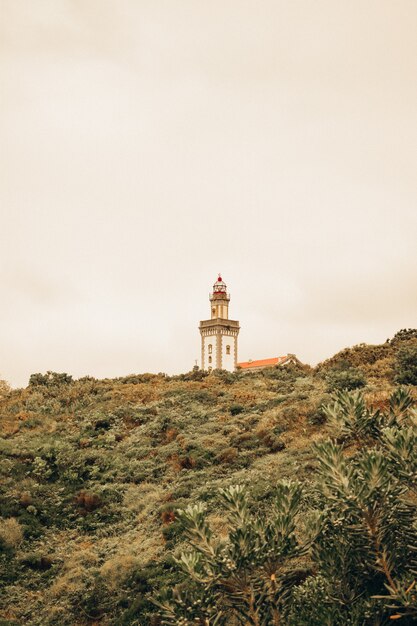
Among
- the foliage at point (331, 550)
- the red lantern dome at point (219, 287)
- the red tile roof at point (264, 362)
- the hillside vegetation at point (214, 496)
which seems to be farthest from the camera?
the red lantern dome at point (219, 287)

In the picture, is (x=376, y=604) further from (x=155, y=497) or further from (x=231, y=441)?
(x=231, y=441)

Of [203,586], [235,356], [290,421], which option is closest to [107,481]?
[290,421]

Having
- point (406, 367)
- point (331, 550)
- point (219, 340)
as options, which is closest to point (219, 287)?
point (219, 340)

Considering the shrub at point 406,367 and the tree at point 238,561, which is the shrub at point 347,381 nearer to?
the shrub at point 406,367

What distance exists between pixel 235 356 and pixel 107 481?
81750 millimetres

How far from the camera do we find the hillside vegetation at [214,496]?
10.4m

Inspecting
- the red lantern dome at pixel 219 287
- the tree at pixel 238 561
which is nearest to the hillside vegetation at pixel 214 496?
the tree at pixel 238 561

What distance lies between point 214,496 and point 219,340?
8416 cm

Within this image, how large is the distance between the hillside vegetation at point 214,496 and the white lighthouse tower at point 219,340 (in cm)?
5819

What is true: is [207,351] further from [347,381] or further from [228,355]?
[347,381]

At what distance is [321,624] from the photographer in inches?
418

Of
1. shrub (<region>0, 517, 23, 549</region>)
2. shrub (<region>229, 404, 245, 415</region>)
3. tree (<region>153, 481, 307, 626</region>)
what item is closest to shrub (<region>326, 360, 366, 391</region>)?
shrub (<region>229, 404, 245, 415</region>)

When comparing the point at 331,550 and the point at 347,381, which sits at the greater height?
the point at 347,381

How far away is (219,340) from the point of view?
A: 107188 millimetres
